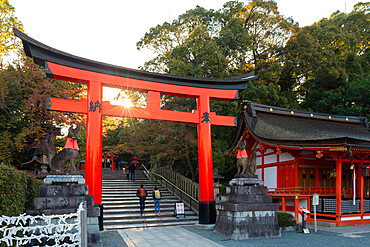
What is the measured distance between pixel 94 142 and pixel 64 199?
10.1 ft

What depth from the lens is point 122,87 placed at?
11.9 m

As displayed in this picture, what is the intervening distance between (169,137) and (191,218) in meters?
6.20

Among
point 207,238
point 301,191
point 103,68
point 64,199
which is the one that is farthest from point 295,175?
point 64,199

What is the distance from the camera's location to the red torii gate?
1047 centimetres

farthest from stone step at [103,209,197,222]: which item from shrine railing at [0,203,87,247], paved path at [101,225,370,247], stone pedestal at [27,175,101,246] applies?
shrine railing at [0,203,87,247]

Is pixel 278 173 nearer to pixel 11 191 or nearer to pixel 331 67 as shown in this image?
pixel 331 67

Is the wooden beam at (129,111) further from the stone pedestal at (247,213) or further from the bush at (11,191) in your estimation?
the bush at (11,191)

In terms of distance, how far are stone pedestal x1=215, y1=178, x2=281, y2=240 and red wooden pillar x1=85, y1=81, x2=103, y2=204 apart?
491 centimetres

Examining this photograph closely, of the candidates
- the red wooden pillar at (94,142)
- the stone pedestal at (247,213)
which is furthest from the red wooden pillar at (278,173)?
the red wooden pillar at (94,142)

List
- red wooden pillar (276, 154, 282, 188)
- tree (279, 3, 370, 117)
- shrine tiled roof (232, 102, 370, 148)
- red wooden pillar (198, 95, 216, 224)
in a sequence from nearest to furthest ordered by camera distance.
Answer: red wooden pillar (198, 95, 216, 224), shrine tiled roof (232, 102, 370, 148), red wooden pillar (276, 154, 282, 188), tree (279, 3, 370, 117)

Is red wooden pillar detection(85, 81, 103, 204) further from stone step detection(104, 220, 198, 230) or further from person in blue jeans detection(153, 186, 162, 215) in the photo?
person in blue jeans detection(153, 186, 162, 215)

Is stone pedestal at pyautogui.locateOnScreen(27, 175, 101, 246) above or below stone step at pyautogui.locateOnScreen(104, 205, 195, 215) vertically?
above

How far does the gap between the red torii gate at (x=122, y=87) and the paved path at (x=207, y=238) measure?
4.76 feet

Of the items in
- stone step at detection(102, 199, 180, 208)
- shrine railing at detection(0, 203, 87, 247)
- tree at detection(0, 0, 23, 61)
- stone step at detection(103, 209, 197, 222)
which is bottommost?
Result: stone step at detection(103, 209, 197, 222)
